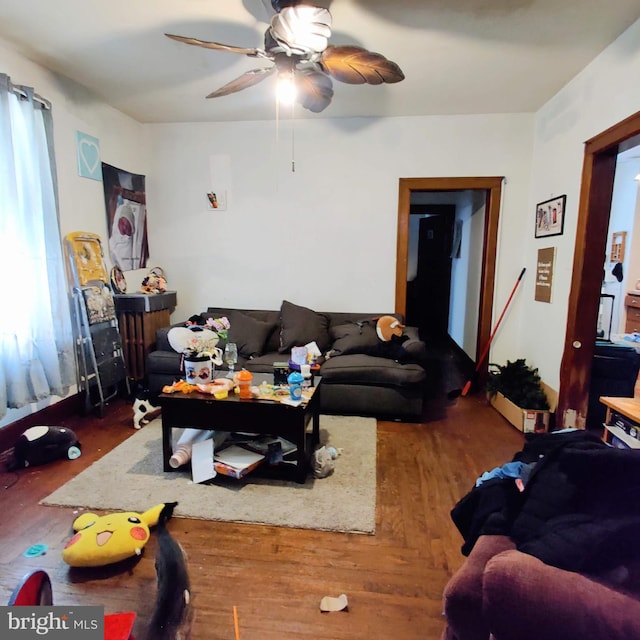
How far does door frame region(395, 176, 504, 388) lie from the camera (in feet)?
12.4

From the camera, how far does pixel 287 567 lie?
5.49 ft

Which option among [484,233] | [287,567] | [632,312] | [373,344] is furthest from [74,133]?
[632,312]

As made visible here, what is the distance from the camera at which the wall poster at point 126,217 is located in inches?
145

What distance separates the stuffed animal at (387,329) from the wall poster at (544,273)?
1.23 metres

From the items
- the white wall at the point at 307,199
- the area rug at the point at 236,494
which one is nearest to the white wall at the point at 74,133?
the white wall at the point at 307,199

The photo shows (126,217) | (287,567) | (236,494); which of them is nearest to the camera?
(287,567)

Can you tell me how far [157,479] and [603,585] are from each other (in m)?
2.16

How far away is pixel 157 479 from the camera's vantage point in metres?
2.30

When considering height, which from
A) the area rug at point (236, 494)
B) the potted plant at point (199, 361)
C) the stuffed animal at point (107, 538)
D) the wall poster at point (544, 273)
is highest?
the wall poster at point (544, 273)

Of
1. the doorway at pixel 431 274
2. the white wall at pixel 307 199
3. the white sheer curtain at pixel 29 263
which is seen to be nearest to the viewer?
the white sheer curtain at pixel 29 263

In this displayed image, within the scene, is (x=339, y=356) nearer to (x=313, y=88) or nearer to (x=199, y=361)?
(x=199, y=361)

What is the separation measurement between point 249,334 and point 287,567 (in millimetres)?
A: 2257

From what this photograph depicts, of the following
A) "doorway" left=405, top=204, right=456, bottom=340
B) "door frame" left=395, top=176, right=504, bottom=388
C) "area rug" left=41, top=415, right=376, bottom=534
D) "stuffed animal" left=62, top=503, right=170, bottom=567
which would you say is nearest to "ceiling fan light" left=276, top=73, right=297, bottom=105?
"door frame" left=395, top=176, right=504, bottom=388

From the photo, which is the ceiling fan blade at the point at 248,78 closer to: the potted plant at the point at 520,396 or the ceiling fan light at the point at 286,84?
the ceiling fan light at the point at 286,84
